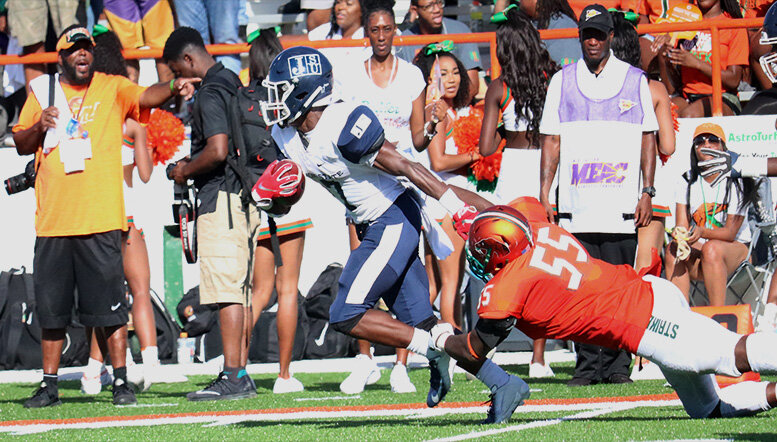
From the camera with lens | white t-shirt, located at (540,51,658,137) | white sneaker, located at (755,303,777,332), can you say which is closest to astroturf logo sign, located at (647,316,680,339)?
white t-shirt, located at (540,51,658,137)

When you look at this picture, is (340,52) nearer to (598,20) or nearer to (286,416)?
(598,20)

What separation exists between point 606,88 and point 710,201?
6.10 ft

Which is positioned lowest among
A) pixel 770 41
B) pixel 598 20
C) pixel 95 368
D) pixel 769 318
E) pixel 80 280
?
pixel 95 368

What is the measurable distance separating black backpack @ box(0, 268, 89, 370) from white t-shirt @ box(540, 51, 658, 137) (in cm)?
470

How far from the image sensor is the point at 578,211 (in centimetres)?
772

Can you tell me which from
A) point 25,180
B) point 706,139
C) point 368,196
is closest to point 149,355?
point 25,180

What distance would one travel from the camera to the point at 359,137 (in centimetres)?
589

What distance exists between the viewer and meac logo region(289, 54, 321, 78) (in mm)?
6160

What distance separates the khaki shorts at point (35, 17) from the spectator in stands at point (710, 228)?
253 inches

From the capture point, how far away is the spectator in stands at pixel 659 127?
8.08m

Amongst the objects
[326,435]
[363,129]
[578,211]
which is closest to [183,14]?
[578,211]

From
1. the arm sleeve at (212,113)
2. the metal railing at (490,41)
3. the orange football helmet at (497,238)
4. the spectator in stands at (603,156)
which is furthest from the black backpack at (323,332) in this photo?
the orange football helmet at (497,238)

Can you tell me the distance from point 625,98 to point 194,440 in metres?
3.75

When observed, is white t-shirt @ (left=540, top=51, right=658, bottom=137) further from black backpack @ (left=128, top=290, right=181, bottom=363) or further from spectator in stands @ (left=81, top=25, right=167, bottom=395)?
black backpack @ (left=128, top=290, right=181, bottom=363)
